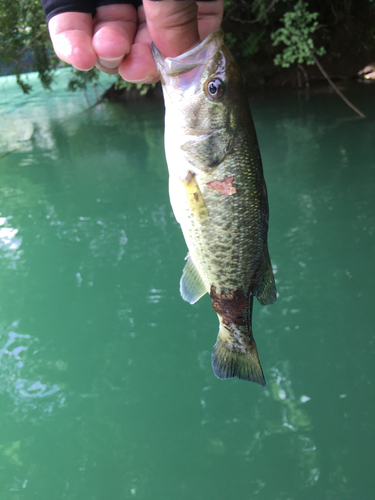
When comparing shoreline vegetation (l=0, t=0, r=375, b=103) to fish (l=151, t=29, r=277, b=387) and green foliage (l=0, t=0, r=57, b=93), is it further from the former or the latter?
fish (l=151, t=29, r=277, b=387)

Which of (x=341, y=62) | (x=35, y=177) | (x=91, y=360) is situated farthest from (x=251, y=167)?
(x=341, y=62)

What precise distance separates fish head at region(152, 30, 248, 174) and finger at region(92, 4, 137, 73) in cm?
16

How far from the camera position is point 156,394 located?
3125 mm

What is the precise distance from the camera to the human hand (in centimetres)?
116

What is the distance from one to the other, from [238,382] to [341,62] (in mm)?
11240

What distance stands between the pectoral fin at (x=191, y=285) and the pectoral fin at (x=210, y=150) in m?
0.44

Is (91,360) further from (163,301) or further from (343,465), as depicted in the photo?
(343,465)

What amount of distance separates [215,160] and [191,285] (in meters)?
0.55

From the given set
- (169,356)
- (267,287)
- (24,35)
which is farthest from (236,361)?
(24,35)

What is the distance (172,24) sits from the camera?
46.2 inches

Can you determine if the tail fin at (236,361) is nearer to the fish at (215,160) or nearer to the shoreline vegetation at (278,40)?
the fish at (215,160)

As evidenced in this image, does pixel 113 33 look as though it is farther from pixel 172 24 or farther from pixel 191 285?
pixel 191 285

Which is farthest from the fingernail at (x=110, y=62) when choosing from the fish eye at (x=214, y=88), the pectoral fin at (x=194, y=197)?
the pectoral fin at (x=194, y=197)

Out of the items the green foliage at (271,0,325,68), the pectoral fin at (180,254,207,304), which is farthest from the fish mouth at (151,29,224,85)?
the green foliage at (271,0,325,68)
